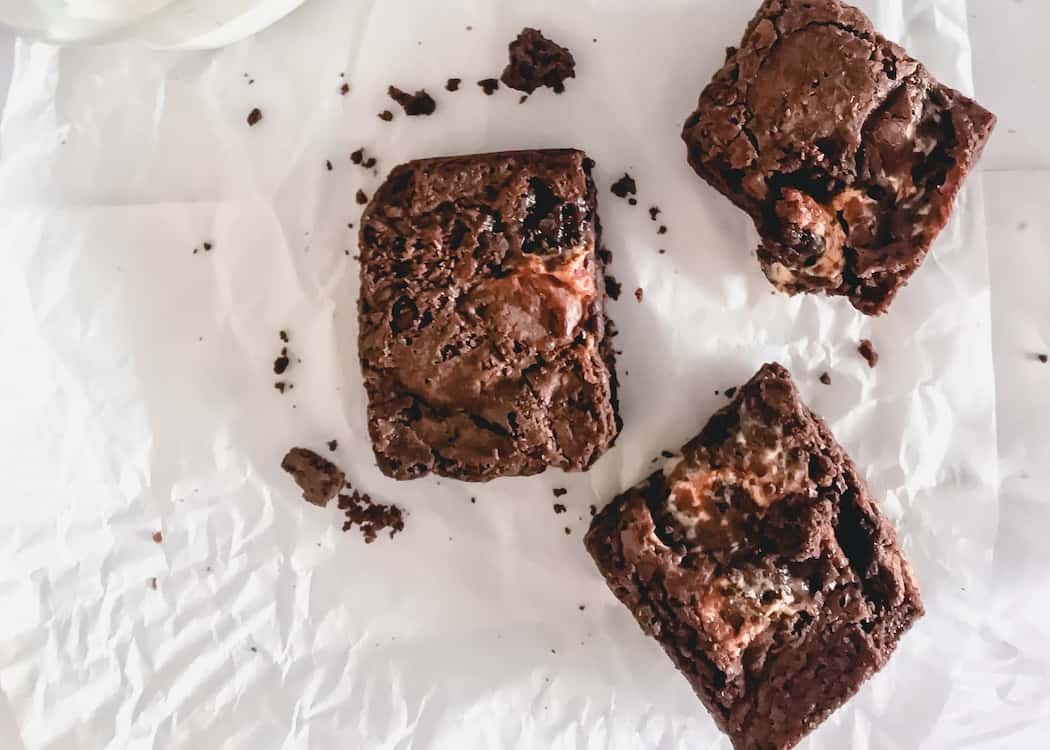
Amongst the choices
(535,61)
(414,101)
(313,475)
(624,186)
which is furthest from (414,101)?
(313,475)

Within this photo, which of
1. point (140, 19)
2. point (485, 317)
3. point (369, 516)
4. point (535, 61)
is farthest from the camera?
point (369, 516)

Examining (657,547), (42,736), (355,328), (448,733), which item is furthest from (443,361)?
(42,736)

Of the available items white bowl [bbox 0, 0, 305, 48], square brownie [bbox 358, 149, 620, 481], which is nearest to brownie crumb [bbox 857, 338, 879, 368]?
square brownie [bbox 358, 149, 620, 481]

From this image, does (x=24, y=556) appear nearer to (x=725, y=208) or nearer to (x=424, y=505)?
(x=424, y=505)

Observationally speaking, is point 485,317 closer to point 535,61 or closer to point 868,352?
point 535,61

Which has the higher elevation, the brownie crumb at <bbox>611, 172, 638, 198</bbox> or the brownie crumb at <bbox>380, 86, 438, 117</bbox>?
the brownie crumb at <bbox>380, 86, 438, 117</bbox>

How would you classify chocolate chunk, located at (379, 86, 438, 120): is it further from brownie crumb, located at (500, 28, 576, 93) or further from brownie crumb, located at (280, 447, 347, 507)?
brownie crumb, located at (280, 447, 347, 507)
